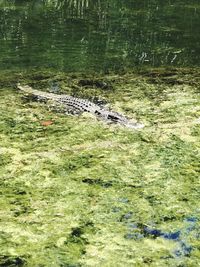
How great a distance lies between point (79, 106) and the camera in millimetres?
3920

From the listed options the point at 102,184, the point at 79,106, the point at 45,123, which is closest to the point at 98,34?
the point at 79,106

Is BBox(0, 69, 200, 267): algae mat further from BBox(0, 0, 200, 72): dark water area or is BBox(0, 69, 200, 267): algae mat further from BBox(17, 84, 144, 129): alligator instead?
BBox(0, 0, 200, 72): dark water area

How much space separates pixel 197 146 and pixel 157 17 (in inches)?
190

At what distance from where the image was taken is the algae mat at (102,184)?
216cm

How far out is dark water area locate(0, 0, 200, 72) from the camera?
18.0 feet

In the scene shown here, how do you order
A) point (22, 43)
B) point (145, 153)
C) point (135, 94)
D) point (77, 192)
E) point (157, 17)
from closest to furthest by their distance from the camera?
point (77, 192), point (145, 153), point (135, 94), point (22, 43), point (157, 17)

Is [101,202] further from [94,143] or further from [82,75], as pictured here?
[82,75]

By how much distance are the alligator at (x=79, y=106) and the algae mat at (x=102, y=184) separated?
9 centimetres

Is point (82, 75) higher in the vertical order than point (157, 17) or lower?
lower

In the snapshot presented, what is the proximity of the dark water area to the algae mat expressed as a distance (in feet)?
3.98

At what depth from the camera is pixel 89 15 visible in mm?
7652

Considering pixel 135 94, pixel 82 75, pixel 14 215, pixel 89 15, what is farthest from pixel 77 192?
pixel 89 15

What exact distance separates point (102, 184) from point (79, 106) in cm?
132

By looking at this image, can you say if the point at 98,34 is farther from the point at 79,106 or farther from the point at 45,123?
the point at 45,123
